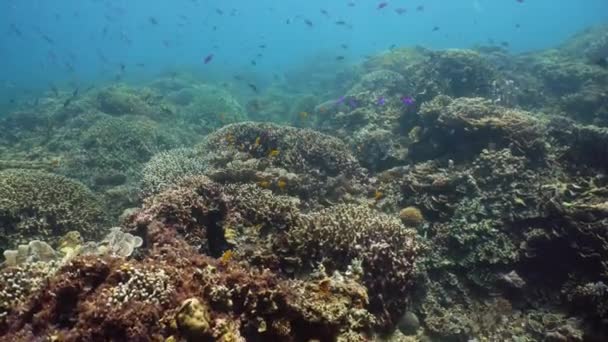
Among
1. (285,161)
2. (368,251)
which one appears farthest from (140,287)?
(285,161)

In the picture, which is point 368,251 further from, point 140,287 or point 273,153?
point 273,153

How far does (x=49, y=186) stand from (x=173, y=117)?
14574 millimetres

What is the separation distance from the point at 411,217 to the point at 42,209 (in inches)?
321

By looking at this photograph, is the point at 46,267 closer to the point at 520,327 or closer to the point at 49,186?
the point at 49,186

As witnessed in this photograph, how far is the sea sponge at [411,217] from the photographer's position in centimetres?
881

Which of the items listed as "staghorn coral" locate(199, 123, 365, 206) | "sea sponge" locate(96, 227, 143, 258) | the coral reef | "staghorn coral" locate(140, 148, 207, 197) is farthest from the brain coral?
"sea sponge" locate(96, 227, 143, 258)

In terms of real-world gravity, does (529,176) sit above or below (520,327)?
above

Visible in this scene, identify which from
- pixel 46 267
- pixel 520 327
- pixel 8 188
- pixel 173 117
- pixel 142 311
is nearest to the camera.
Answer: pixel 142 311

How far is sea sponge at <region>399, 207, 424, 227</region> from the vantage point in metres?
8.81

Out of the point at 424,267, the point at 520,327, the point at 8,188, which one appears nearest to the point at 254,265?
the point at 424,267

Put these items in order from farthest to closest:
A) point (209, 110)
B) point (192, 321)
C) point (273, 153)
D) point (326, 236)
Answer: point (209, 110) < point (273, 153) < point (326, 236) < point (192, 321)

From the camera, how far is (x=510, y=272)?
23.3 feet

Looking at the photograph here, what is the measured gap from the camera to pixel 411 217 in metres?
8.84

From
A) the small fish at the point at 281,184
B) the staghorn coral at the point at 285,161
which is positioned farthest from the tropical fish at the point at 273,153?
the small fish at the point at 281,184
